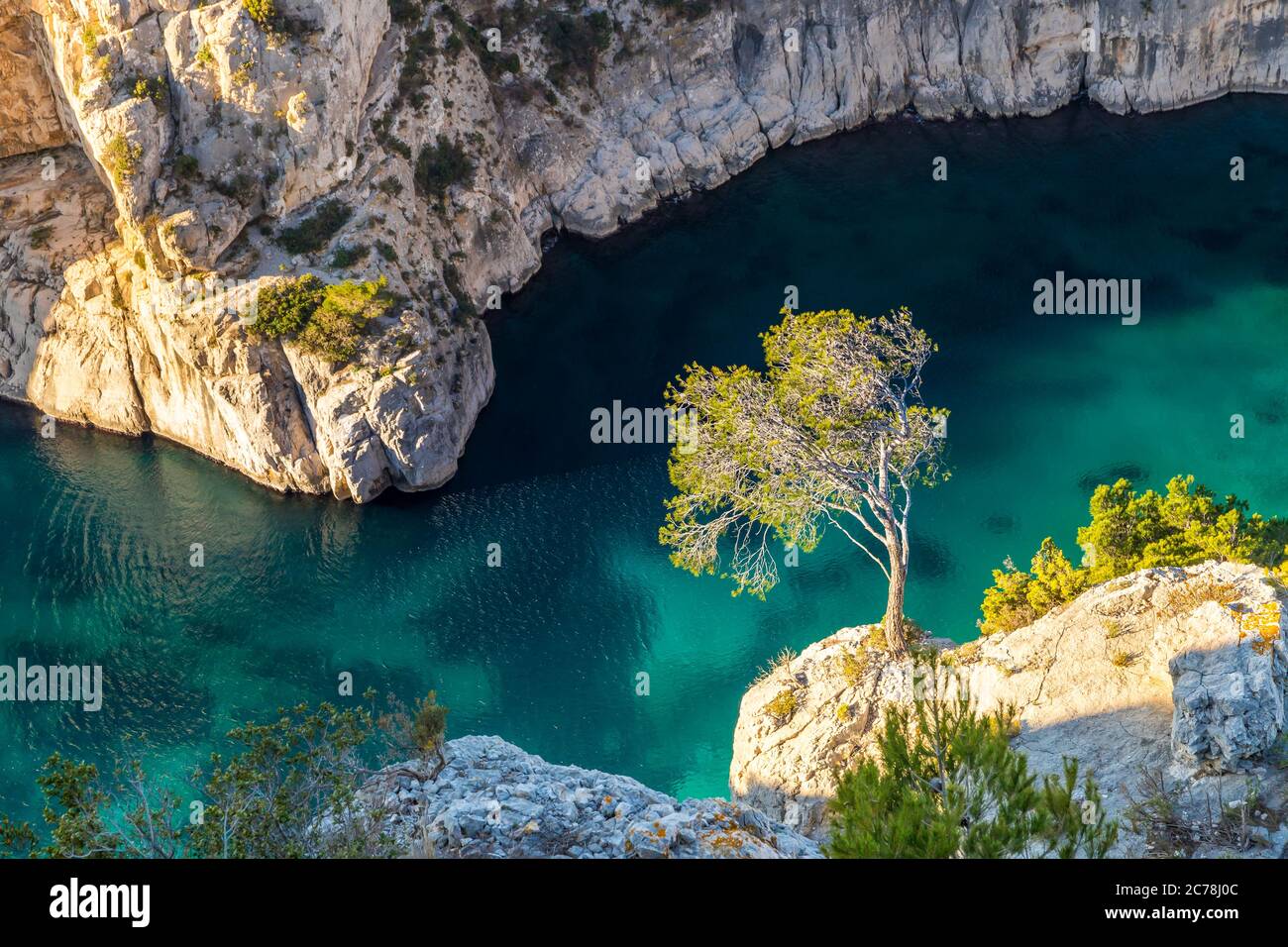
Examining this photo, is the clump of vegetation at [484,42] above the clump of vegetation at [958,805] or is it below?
above

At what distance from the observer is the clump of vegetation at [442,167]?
2702 inches

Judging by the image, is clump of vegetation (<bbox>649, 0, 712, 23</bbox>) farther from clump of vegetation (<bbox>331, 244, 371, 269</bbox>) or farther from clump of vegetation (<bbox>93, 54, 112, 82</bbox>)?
clump of vegetation (<bbox>93, 54, 112, 82</bbox>)

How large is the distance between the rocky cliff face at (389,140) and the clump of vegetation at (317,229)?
14.4 inches

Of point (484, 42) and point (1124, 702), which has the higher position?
point (484, 42)

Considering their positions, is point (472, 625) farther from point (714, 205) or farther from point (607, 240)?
point (714, 205)

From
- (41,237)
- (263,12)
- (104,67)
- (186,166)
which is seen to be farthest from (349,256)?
(41,237)

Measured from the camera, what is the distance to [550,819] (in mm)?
28797

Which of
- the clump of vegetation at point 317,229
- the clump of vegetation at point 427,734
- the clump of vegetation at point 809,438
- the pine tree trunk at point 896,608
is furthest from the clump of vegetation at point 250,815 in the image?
the clump of vegetation at point 317,229

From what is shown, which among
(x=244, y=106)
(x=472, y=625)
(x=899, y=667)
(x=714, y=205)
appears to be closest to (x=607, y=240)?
(x=714, y=205)

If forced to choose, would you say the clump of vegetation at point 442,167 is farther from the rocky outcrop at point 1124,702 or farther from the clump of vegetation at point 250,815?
the clump of vegetation at point 250,815

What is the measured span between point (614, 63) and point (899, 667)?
51.3 metres

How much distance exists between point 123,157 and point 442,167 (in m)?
16.4

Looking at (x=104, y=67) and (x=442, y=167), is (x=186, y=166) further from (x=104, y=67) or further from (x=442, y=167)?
(x=442, y=167)
